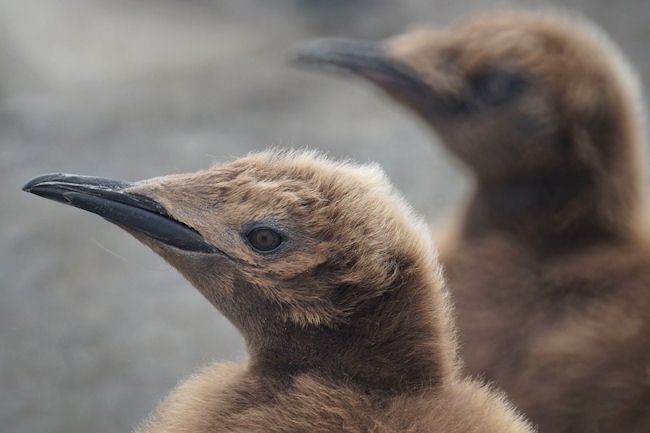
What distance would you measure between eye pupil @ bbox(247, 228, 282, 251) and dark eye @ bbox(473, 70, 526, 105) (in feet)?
4.66

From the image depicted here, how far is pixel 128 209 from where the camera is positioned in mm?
1645

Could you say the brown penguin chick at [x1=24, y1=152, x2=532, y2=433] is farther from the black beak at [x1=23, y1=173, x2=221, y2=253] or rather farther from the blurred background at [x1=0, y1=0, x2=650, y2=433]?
the blurred background at [x1=0, y1=0, x2=650, y2=433]

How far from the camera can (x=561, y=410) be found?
231 centimetres

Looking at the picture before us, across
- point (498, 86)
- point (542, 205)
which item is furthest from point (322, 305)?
point (498, 86)

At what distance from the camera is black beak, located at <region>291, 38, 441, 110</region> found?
291 centimetres

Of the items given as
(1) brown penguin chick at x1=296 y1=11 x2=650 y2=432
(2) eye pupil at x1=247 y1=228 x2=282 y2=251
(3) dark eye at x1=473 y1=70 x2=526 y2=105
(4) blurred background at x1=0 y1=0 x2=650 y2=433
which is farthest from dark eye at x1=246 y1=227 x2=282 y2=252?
(3) dark eye at x1=473 y1=70 x2=526 y2=105

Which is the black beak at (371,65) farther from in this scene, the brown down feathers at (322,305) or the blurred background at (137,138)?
the brown down feathers at (322,305)

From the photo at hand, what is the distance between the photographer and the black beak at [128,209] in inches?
64.6

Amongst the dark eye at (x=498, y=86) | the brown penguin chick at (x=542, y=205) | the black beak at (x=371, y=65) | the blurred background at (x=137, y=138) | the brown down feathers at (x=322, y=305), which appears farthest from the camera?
the blurred background at (x=137, y=138)

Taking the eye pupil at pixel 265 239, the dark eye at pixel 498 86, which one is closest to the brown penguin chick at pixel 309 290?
the eye pupil at pixel 265 239

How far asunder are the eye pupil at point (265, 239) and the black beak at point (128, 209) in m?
0.08

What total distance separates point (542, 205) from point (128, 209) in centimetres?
153

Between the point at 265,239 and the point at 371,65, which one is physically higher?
the point at 371,65

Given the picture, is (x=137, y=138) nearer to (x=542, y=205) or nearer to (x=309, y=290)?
(x=542, y=205)
